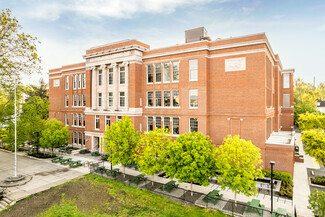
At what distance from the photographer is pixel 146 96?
1187 inches

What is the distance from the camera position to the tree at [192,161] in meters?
16.2

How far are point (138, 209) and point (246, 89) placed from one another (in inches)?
691

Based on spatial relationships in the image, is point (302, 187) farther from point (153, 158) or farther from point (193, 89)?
point (193, 89)

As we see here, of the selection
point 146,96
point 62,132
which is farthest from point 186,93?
point 62,132

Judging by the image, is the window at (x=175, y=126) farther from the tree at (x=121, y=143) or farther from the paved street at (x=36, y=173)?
the paved street at (x=36, y=173)

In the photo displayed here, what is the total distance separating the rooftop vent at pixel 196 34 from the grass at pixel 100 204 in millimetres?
22362

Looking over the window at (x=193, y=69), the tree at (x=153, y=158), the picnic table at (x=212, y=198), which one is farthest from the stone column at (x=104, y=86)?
the picnic table at (x=212, y=198)

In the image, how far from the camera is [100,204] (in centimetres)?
1633

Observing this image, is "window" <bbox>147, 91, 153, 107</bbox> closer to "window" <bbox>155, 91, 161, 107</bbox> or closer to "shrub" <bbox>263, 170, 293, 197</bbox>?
"window" <bbox>155, 91, 161, 107</bbox>

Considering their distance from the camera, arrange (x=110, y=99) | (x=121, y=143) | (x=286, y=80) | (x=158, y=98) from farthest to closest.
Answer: (x=286, y=80) → (x=110, y=99) → (x=158, y=98) → (x=121, y=143)

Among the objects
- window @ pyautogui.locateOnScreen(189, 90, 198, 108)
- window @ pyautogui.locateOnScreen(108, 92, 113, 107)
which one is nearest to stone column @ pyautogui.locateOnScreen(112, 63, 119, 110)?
window @ pyautogui.locateOnScreen(108, 92, 113, 107)

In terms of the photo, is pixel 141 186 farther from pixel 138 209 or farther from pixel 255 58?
pixel 255 58

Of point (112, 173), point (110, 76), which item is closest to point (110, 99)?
point (110, 76)

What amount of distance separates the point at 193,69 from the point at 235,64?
528cm
